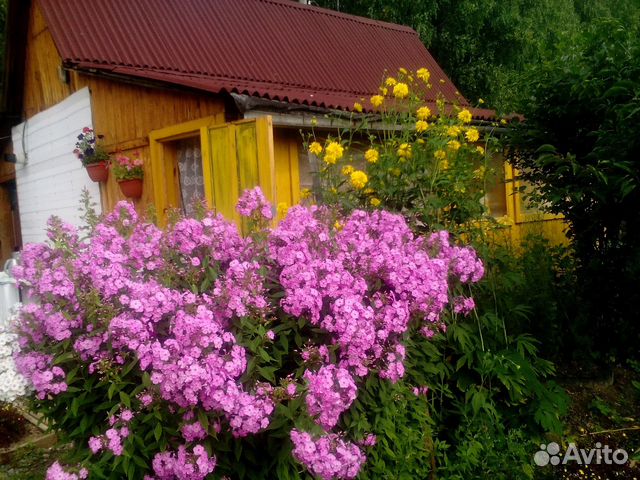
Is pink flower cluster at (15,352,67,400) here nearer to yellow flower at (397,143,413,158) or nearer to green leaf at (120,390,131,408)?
green leaf at (120,390,131,408)

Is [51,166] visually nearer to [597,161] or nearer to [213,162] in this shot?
[213,162]

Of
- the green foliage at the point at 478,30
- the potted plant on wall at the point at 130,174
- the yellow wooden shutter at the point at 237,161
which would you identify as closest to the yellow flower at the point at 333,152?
the yellow wooden shutter at the point at 237,161

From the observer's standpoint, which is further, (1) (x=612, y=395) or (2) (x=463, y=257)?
(1) (x=612, y=395)

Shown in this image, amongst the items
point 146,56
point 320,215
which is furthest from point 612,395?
point 146,56

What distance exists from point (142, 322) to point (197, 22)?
8.29 meters

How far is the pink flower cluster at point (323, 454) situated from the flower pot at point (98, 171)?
6513 millimetres

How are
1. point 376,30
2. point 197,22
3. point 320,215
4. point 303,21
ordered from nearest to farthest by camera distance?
1. point 320,215
2. point 197,22
3. point 303,21
4. point 376,30

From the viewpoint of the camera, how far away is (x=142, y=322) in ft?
7.04

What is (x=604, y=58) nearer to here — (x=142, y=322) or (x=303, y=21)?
(x=142, y=322)

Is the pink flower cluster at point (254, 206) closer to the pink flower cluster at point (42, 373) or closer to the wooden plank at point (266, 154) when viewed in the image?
the pink flower cluster at point (42, 373)

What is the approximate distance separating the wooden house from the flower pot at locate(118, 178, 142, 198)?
111 millimetres

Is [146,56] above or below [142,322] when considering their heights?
above

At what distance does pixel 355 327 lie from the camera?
228 centimetres

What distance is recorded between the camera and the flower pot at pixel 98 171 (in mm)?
7738
